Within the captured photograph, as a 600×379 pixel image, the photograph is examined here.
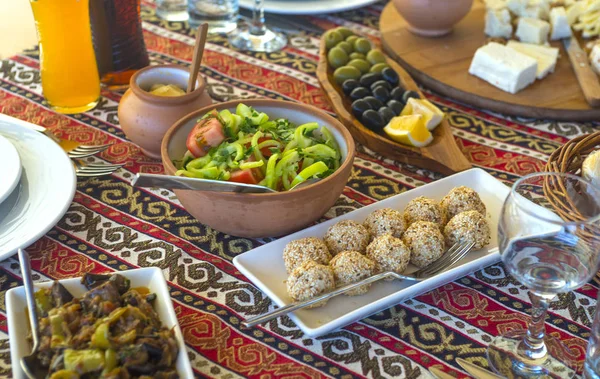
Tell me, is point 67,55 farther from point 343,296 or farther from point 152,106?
point 343,296

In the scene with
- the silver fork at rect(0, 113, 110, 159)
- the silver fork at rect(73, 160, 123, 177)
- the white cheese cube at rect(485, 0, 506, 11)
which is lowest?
the silver fork at rect(73, 160, 123, 177)

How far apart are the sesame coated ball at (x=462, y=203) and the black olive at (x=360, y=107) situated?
1.50ft

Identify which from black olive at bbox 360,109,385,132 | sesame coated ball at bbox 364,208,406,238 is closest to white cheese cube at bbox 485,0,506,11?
black olive at bbox 360,109,385,132

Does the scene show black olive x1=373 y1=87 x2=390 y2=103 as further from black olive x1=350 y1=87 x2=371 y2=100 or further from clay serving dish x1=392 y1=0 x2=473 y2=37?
clay serving dish x1=392 y1=0 x2=473 y2=37

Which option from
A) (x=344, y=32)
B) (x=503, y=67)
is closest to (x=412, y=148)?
(x=503, y=67)

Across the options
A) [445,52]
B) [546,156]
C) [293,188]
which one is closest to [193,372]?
[293,188]

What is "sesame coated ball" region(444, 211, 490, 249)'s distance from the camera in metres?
1.31

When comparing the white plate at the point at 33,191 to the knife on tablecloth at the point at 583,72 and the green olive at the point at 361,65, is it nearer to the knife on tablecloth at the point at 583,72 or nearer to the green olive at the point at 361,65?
the green olive at the point at 361,65

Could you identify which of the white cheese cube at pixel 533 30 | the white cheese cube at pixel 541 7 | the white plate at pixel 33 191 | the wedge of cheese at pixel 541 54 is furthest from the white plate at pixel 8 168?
the white cheese cube at pixel 541 7

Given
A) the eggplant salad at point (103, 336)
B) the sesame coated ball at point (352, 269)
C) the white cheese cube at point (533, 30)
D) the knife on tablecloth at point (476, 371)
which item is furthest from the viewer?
the white cheese cube at point (533, 30)

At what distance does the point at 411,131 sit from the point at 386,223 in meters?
0.42

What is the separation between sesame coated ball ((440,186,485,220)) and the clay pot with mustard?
2.15 ft

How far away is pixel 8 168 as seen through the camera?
1.43m

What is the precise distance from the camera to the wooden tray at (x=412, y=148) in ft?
5.45
